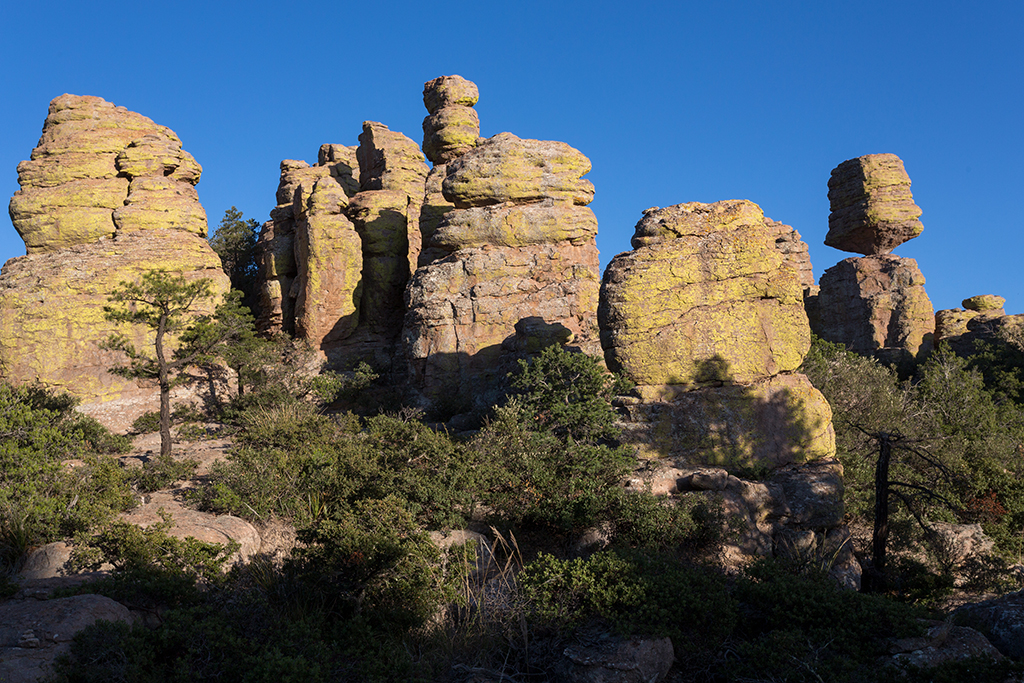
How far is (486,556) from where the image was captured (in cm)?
834

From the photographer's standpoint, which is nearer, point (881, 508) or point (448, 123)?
point (881, 508)

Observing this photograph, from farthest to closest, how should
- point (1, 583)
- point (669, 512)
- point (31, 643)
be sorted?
point (669, 512), point (1, 583), point (31, 643)

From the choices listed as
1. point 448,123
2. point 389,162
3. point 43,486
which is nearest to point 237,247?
point 389,162

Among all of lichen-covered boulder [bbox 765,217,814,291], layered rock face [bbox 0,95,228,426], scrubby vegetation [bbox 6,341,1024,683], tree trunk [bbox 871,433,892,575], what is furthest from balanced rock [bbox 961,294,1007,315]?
layered rock face [bbox 0,95,228,426]

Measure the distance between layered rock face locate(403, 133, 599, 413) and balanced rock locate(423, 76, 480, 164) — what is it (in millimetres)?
4421

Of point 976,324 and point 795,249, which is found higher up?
point 795,249

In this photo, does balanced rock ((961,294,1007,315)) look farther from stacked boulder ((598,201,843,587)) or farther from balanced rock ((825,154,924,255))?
stacked boulder ((598,201,843,587))

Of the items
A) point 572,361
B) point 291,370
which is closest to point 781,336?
point 572,361

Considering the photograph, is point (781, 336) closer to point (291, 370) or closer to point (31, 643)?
point (31, 643)

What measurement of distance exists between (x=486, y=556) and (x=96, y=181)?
22.6 m

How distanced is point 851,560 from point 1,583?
1092 cm

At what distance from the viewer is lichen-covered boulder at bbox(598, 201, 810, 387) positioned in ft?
37.7

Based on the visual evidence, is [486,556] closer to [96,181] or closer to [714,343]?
[714,343]

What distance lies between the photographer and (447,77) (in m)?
26.5
